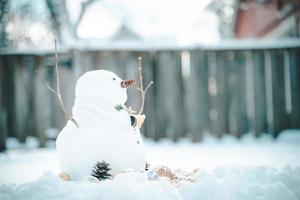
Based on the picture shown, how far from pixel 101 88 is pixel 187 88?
3.47 metres

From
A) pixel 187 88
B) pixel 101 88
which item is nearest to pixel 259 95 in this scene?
pixel 187 88

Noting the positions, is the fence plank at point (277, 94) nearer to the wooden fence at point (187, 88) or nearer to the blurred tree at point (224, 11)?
the wooden fence at point (187, 88)

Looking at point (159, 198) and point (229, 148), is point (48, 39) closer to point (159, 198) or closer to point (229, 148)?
point (229, 148)

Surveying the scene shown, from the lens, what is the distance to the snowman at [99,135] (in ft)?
9.80

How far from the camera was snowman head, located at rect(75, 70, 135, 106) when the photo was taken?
3084mm

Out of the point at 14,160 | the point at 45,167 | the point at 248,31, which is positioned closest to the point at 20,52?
the point at 14,160

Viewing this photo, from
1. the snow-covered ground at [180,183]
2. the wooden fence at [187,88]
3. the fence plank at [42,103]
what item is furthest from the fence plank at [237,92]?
the fence plank at [42,103]

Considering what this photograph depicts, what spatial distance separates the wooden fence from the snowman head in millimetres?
3046

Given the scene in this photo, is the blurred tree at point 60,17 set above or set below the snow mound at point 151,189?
above

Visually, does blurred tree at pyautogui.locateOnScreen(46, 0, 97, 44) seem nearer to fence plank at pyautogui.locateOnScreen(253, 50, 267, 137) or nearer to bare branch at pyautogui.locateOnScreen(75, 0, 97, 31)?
bare branch at pyautogui.locateOnScreen(75, 0, 97, 31)

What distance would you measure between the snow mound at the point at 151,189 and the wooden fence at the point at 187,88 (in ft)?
11.1

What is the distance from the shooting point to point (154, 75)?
21.0 feet

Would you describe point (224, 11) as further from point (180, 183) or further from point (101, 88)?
point (180, 183)

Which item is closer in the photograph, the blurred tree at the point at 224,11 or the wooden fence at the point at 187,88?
the wooden fence at the point at 187,88
